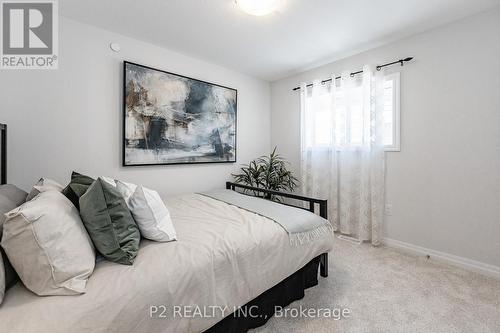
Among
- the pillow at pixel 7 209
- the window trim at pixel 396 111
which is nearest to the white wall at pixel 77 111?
the pillow at pixel 7 209

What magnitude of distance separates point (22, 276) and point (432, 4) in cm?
331

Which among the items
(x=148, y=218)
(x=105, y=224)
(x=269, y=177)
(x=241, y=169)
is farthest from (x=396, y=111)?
(x=105, y=224)

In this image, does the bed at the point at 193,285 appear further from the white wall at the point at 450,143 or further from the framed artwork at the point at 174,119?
the white wall at the point at 450,143

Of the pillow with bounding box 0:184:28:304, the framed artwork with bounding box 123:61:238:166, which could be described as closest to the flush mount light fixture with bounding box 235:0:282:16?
the framed artwork with bounding box 123:61:238:166

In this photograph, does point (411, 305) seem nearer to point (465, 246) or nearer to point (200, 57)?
point (465, 246)

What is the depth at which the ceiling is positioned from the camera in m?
1.99

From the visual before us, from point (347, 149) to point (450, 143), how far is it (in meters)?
1.02

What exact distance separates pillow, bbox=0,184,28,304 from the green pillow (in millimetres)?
276

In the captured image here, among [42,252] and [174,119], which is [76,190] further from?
[174,119]

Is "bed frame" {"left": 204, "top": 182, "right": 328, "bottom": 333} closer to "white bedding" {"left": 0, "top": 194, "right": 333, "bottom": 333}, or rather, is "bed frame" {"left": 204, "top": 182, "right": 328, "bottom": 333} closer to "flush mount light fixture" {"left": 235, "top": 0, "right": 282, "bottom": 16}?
"white bedding" {"left": 0, "top": 194, "right": 333, "bottom": 333}

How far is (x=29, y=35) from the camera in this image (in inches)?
81.3

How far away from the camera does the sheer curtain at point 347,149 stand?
271 cm

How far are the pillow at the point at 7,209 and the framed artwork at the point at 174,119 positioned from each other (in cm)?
126

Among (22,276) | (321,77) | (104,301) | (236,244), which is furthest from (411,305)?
(321,77)
